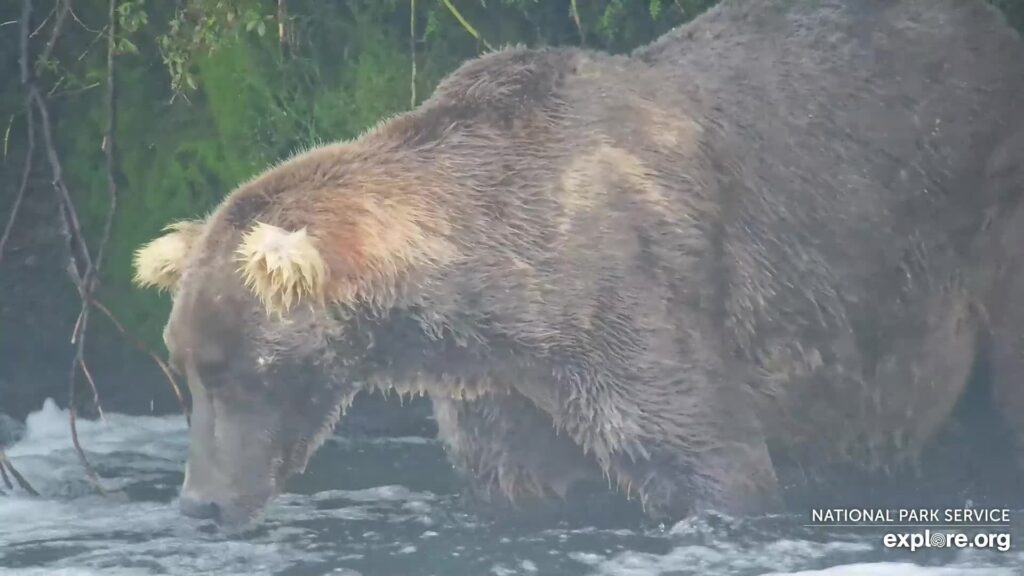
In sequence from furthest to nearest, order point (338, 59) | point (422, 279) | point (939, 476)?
1. point (338, 59)
2. point (939, 476)
3. point (422, 279)

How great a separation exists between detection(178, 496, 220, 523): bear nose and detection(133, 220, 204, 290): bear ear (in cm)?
69

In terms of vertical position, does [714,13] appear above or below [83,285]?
above

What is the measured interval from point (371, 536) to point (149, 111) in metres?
1.90

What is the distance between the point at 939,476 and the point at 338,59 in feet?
8.62

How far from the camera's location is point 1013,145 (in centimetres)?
477

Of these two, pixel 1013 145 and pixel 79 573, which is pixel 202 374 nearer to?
pixel 79 573

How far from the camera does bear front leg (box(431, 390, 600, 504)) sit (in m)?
4.50

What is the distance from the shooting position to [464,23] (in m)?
4.99

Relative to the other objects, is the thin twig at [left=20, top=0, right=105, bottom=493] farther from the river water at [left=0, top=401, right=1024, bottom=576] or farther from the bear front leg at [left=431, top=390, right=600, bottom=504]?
the bear front leg at [left=431, top=390, right=600, bottom=504]

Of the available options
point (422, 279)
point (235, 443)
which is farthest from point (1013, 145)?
point (235, 443)

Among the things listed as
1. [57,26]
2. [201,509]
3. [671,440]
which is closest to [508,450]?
[671,440]

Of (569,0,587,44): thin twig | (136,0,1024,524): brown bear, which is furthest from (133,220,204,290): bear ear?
(569,0,587,44): thin twig

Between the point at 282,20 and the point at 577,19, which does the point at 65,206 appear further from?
the point at 577,19

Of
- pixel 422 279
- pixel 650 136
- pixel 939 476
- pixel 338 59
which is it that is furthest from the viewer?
pixel 338 59
